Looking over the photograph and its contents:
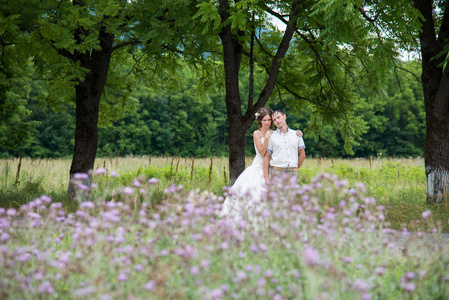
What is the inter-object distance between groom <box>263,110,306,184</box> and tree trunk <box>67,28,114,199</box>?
4843 mm

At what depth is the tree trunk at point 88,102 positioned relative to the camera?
8703mm

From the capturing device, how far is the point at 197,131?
146 ft

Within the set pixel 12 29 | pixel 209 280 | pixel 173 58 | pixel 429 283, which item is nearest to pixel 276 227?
pixel 209 280

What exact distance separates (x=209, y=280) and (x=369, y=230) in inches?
58.5

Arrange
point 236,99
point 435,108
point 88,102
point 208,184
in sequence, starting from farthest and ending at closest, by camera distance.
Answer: point 208,184, point 88,102, point 236,99, point 435,108

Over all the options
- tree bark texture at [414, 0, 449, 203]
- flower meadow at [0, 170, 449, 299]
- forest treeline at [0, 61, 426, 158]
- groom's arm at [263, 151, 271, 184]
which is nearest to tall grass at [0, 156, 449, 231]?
tree bark texture at [414, 0, 449, 203]

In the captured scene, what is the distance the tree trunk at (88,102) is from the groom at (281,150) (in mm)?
4843

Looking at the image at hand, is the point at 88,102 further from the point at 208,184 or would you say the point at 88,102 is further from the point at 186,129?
the point at 186,129

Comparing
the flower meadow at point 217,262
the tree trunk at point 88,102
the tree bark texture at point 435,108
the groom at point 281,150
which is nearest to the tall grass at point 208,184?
the tree bark texture at point 435,108

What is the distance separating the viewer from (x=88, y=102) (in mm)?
8711

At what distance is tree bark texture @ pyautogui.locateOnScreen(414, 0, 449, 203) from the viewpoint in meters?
7.26

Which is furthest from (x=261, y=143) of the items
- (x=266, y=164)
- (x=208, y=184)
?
(x=208, y=184)

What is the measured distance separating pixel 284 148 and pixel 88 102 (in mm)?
5307

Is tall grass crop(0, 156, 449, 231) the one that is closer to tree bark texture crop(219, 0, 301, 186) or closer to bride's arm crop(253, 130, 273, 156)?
tree bark texture crop(219, 0, 301, 186)
